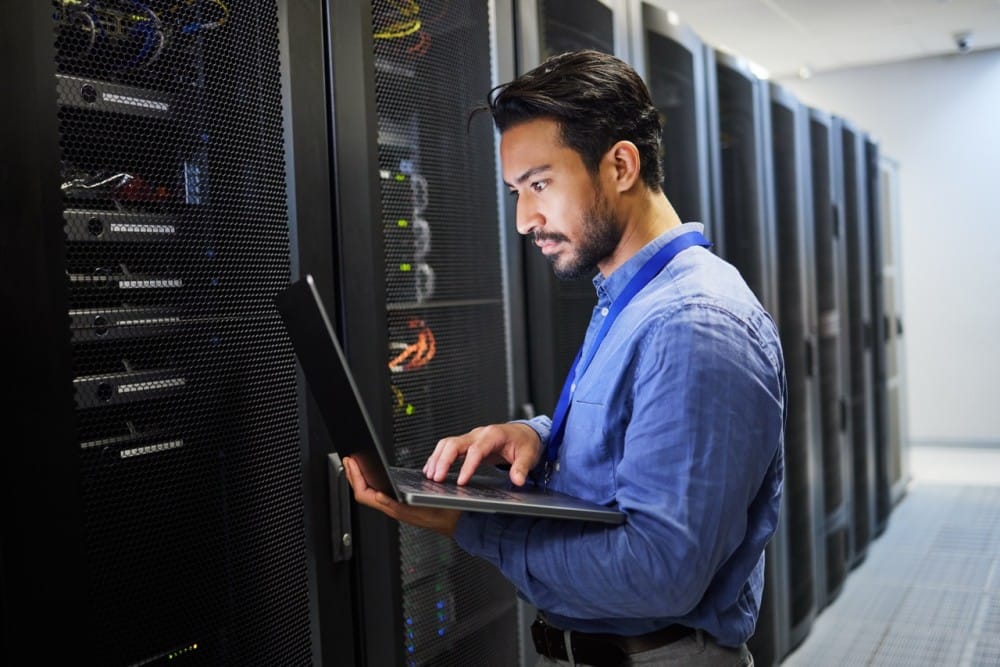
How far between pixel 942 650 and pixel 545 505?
3205 millimetres

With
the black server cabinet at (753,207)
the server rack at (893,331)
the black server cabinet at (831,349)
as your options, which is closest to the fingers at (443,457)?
the black server cabinet at (753,207)

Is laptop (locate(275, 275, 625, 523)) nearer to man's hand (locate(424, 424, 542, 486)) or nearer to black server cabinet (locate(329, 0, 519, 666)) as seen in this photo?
man's hand (locate(424, 424, 542, 486))

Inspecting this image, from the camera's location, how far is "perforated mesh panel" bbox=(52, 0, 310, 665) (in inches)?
41.9

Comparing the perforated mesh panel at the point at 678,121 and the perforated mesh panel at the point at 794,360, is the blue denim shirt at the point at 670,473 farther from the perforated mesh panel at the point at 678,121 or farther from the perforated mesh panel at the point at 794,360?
the perforated mesh panel at the point at 794,360

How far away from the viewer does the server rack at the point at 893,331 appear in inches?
223

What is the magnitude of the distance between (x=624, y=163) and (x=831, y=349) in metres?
3.42

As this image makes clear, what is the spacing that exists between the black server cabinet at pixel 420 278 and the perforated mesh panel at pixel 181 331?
14cm

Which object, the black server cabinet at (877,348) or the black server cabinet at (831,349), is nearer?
the black server cabinet at (831,349)

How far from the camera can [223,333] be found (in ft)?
4.08

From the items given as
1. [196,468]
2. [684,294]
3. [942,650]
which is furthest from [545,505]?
[942,650]

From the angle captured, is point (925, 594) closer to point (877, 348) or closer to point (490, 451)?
point (877, 348)

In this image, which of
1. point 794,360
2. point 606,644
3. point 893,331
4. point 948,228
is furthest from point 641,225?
point 948,228

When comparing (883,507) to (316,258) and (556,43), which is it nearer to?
(556,43)

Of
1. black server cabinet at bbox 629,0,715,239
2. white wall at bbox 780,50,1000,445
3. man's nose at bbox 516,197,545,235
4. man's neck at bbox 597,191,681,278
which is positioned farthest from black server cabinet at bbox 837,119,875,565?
man's nose at bbox 516,197,545,235
